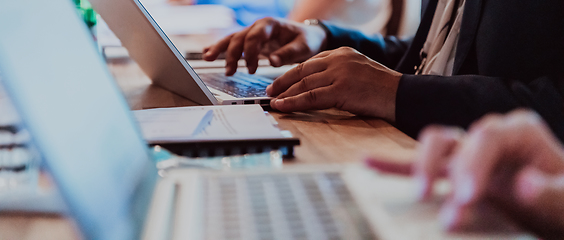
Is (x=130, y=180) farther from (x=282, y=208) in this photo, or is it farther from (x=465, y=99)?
(x=465, y=99)

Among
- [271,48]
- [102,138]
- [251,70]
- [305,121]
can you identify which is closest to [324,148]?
[305,121]

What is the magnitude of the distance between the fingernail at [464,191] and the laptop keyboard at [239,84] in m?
0.45

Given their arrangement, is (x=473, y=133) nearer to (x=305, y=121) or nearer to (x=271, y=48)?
(x=305, y=121)

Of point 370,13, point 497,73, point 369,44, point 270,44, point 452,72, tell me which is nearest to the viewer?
point 497,73

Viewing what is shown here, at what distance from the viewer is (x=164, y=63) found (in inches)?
29.8

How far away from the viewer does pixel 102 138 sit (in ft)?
0.75

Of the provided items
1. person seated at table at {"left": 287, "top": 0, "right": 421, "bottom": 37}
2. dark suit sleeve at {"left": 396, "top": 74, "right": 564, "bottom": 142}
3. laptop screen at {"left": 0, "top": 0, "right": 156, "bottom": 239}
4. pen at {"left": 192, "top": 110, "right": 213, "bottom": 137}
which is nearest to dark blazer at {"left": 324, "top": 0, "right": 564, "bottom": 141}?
dark suit sleeve at {"left": 396, "top": 74, "right": 564, "bottom": 142}

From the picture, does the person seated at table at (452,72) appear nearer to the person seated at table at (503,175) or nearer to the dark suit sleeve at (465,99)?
the dark suit sleeve at (465,99)

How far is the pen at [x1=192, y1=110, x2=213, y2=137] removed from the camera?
1.39ft

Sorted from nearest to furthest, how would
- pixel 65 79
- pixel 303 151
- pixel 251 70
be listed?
Result: pixel 65 79 → pixel 303 151 → pixel 251 70

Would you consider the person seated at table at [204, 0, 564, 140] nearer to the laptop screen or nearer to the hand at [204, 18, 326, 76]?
the hand at [204, 18, 326, 76]

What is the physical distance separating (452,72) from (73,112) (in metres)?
0.81

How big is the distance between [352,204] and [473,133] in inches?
5.0

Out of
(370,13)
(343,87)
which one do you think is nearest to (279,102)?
(343,87)
